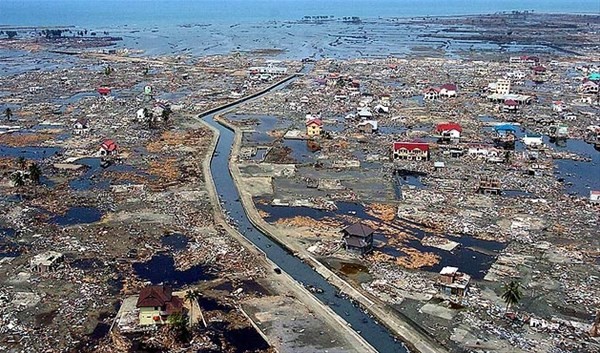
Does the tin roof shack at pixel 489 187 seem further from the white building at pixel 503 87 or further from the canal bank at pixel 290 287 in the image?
the white building at pixel 503 87

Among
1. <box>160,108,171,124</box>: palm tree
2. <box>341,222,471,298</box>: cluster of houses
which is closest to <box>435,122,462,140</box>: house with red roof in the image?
<box>341,222,471,298</box>: cluster of houses

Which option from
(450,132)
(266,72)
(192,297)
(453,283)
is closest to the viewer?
(192,297)

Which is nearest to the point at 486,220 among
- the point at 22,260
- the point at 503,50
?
the point at 22,260

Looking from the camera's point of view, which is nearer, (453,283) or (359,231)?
(453,283)

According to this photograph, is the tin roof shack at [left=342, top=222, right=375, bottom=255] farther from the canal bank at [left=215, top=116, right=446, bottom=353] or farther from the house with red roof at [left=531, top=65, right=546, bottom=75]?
the house with red roof at [left=531, top=65, right=546, bottom=75]

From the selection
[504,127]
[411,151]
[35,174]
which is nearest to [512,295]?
[411,151]

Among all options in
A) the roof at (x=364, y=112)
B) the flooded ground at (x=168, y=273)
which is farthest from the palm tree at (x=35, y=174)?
the roof at (x=364, y=112)

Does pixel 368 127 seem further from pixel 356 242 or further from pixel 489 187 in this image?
pixel 356 242

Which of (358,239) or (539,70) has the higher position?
(539,70)
